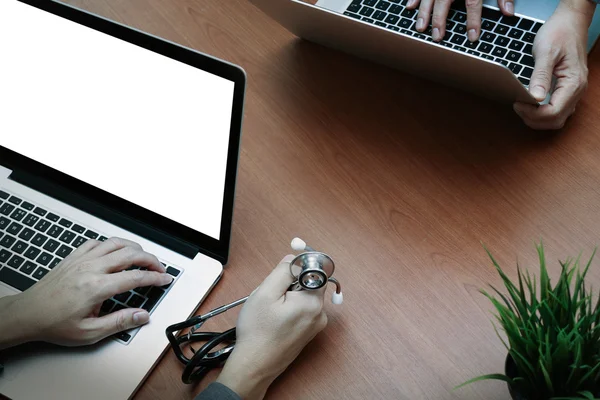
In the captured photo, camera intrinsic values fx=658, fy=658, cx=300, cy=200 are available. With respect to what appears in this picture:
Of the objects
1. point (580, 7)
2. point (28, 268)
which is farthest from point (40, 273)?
point (580, 7)

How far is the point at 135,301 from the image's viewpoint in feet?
2.82

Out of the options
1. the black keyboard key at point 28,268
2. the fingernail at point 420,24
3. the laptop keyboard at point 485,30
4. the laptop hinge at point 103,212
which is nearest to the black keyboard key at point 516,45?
the laptop keyboard at point 485,30

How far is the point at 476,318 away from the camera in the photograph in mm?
822

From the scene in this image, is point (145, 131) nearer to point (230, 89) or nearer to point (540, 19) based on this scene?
point (230, 89)

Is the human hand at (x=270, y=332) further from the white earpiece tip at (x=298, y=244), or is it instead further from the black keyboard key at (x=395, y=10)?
the black keyboard key at (x=395, y=10)

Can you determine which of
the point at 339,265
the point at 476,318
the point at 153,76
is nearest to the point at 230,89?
the point at 153,76

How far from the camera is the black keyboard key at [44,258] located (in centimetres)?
91

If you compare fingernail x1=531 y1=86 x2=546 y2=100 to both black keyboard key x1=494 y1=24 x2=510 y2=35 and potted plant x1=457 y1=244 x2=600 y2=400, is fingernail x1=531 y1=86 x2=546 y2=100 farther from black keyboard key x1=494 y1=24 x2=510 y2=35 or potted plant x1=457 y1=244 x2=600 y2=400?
potted plant x1=457 y1=244 x2=600 y2=400

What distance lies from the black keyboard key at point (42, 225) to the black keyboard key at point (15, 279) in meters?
0.07

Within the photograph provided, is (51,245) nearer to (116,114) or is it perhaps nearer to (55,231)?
(55,231)

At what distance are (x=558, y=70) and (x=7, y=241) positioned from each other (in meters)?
0.82

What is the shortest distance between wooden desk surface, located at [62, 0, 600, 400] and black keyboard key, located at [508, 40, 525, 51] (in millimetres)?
90

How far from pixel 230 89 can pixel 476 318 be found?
1.36ft

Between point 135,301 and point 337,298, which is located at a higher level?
A: point 337,298
